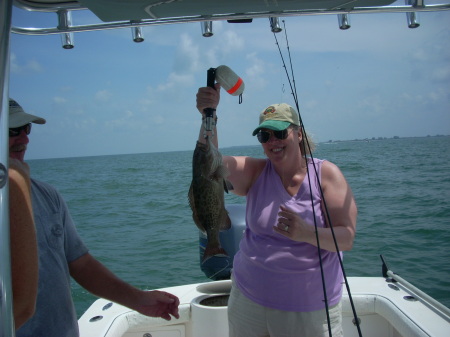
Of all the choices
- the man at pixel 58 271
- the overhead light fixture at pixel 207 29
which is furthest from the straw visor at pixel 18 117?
the overhead light fixture at pixel 207 29

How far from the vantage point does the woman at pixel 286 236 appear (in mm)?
2521

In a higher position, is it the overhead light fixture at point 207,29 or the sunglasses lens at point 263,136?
the overhead light fixture at point 207,29

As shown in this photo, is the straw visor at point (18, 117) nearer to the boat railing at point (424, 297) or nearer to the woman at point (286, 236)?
the woman at point (286, 236)

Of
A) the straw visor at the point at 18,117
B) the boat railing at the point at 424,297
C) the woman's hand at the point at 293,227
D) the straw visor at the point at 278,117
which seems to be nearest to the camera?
the straw visor at the point at 18,117

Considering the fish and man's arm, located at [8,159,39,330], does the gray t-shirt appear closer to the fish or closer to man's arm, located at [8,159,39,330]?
the fish

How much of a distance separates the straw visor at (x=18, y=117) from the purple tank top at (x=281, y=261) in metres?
1.48

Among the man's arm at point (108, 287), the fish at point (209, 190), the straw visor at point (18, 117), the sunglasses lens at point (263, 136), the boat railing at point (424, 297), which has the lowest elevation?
the boat railing at point (424, 297)

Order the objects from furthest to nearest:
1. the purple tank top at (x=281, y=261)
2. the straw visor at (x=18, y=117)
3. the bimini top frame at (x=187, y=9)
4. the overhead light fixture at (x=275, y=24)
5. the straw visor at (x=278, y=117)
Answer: the straw visor at (x=278, y=117) < the purple tank top at (x=281, y=261) < the overhead light fixture at (x=275, y=24) < the straw visor at (x=18, y=117) < the bimini top frame at (x=187, y=9)

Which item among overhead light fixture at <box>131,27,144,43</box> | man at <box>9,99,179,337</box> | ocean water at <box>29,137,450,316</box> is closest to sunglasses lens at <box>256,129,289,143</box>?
overhead light fixture at <box>131,27,144,43</box>

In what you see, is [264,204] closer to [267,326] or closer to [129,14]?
[267,326]

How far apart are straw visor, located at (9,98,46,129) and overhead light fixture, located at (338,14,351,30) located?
1.68 m

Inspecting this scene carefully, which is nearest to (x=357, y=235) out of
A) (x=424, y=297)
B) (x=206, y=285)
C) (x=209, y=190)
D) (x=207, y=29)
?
(x=424, y=297)

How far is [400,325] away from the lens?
3559mm

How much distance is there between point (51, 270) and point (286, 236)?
132 centimetres
